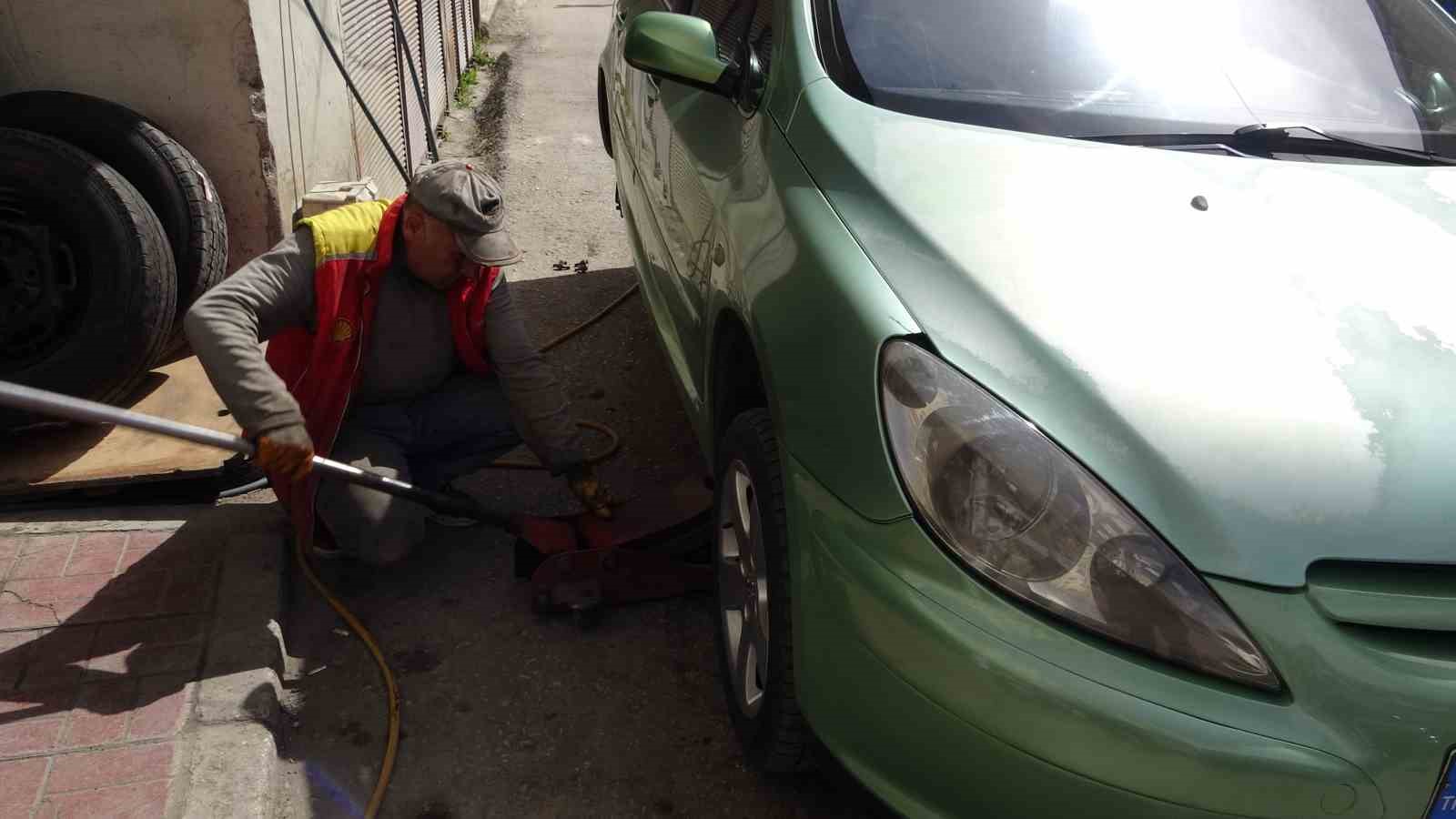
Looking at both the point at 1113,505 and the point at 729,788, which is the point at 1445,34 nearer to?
the point at 1113,505

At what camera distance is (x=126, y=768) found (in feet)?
7.48

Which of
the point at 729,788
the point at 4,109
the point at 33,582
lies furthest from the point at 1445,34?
the point at 4,109

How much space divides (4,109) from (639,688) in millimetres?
2664

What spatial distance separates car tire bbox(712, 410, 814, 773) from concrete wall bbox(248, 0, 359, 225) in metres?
2.37

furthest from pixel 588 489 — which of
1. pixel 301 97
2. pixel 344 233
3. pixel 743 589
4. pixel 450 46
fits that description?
pixel 450 46

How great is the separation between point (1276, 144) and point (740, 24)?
54.0 inches

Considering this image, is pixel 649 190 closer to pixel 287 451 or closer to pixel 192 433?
pixel 287 451

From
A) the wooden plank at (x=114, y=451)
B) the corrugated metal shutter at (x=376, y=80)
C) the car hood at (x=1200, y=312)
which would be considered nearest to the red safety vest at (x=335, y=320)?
the wooden plank at (x=114, y=451)

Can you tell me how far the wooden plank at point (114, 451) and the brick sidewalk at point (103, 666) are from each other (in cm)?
26

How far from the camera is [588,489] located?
3.10m

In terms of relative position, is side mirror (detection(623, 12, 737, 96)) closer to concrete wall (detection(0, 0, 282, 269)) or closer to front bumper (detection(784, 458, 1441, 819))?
front bumper (detection(784, 458, 1441, 819))

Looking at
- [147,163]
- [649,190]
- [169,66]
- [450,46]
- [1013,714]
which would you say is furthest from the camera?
[450,46]

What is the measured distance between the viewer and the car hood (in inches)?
61.1

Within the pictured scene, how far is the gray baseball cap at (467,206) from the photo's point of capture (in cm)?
271
